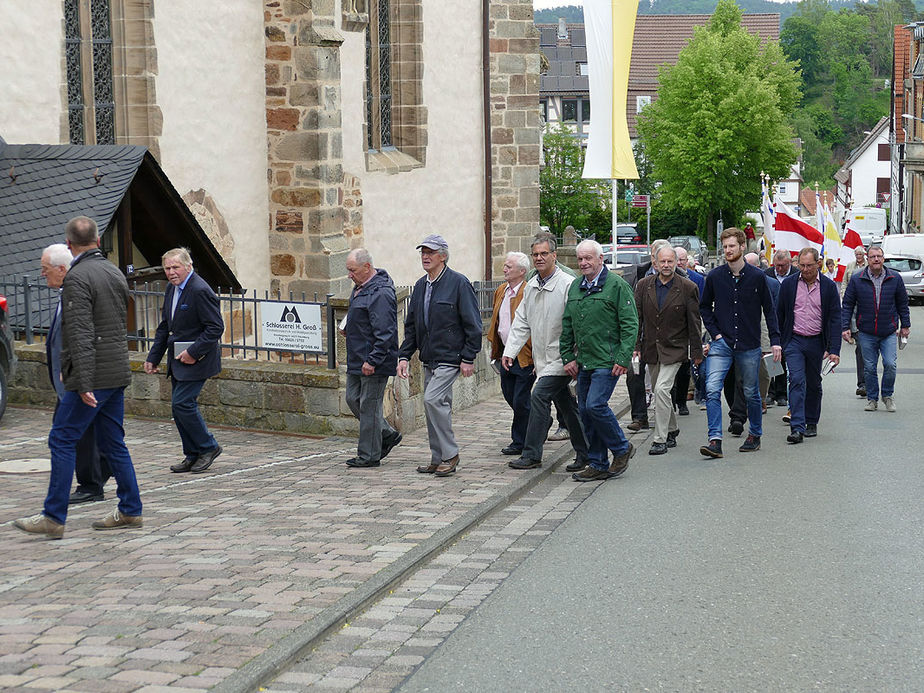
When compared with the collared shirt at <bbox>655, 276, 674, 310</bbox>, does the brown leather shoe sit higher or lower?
lower

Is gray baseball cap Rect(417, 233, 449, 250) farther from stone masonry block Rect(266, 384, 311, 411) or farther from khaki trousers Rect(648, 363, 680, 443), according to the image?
stone masonry block Rect(266, 384, 311, 411)

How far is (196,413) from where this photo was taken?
9.94 m

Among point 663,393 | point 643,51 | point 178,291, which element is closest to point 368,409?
point 178,291

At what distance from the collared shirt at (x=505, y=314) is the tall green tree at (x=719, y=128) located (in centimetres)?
4514

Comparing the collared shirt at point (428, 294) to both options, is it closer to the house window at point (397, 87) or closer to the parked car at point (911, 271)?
the house window at point (397, 87)

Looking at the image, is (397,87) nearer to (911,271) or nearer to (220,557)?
(220,557)

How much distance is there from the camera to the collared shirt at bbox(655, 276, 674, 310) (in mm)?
10984

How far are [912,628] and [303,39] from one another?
43.6 feet

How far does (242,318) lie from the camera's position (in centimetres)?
1255

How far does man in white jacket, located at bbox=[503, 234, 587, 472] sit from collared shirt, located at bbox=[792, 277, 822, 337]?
2881 millimetres

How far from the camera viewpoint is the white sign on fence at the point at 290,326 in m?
12.0

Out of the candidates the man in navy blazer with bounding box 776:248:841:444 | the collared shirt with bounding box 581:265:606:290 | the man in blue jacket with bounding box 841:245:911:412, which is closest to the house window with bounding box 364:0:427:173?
the man in blue jacket with bounding box 841:245:911:412

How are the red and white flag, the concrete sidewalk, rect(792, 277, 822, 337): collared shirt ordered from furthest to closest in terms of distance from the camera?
the red and white flag < rect(792, 277, 822, 337): collared shirt < the concrete sidewalk

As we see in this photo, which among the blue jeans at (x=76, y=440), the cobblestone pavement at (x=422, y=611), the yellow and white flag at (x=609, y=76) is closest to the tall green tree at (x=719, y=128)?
the yellow and white flag at (x=609, y=76)
